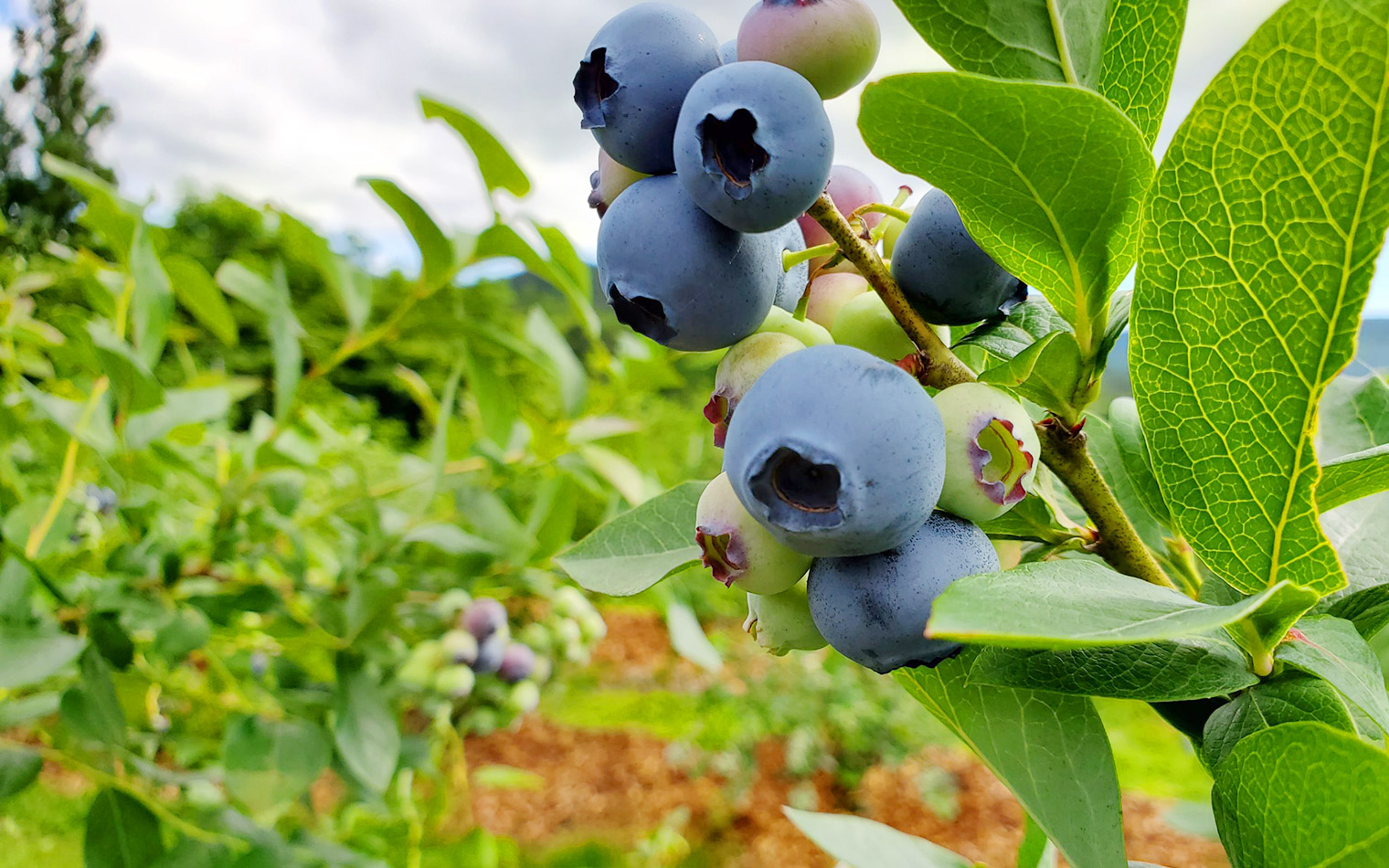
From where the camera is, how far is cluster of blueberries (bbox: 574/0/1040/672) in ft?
0.96

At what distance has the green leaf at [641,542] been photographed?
428mm

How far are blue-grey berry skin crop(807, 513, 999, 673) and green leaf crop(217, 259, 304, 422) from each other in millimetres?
872

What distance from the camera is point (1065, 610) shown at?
250 millimetres

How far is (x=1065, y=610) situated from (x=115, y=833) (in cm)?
98

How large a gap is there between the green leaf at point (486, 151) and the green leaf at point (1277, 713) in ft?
2.54

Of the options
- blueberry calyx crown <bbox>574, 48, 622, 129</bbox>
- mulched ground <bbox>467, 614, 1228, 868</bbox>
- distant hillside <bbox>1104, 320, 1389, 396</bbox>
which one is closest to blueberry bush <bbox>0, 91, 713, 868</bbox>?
blueberry calyx crown <bbox>574, 48, 622, 129</bbox>

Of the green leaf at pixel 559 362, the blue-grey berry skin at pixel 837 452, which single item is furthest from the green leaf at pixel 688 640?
the blue-grey berry skin at pixel 837 452

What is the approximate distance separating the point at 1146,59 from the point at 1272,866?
32 centimetres

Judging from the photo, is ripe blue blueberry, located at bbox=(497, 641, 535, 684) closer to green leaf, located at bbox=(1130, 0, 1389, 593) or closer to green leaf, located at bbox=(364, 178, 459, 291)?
green leaf, located at bbox=(364, 178, 459, 291)

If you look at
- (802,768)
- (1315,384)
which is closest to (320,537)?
(1315,384)

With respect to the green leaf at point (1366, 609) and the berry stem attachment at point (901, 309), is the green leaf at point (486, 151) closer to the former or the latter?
the berry stem attachment at point (901, 309)

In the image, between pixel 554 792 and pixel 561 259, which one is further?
pixel 554 792

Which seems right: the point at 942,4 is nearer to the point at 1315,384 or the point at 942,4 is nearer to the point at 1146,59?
the point at 1146,59

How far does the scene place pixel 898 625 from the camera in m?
0.32
